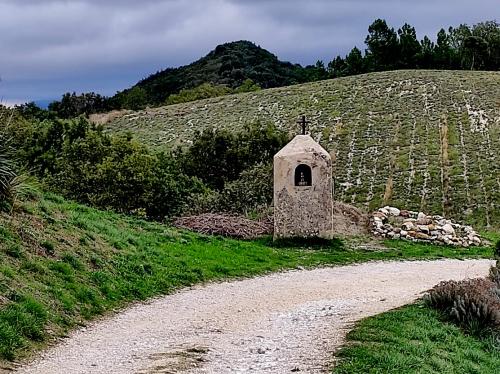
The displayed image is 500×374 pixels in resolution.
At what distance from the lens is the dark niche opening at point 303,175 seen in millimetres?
22453

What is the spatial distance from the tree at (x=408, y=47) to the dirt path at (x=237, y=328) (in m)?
66.9

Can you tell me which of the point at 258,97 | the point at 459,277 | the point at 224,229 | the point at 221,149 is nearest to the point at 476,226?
the point at 221,149

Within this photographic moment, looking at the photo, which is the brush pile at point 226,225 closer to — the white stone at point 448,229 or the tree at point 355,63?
the white stone at point 448,229

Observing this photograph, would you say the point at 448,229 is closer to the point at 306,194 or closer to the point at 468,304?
the point at 306,194

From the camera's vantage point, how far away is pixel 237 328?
426 inches

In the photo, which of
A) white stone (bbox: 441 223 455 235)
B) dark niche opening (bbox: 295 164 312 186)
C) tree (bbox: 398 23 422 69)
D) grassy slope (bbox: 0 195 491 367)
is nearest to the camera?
grassy slope (bbox: 0 195 491 367)

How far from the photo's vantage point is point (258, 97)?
63750 millimetres

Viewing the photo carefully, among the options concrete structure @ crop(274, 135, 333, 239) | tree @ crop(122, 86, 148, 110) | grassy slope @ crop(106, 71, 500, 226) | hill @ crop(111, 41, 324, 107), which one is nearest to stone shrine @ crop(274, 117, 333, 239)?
concrete structure @ crop(274, 135, 333, 239)

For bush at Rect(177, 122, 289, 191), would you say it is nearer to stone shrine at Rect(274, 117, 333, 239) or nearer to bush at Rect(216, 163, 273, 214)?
bush at Rect(216, 163, 273, 214)

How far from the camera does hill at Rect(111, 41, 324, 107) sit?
94.8 metres

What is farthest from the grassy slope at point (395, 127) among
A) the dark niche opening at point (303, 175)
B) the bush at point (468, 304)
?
the bush at point (468, 304)

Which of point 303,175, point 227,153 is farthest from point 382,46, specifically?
point 303,175

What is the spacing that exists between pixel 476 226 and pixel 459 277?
19458mm

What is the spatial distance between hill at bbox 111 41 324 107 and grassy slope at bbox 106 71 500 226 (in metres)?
27.5
